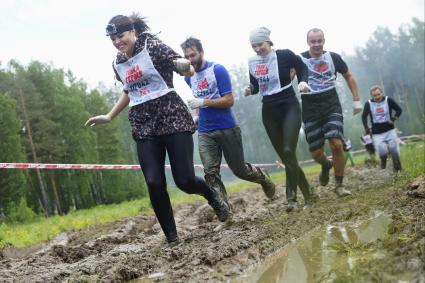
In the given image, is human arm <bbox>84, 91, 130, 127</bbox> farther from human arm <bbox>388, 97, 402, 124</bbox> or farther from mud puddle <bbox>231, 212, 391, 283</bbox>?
human arm <bbox>388, 97, 402, 124</bbox>

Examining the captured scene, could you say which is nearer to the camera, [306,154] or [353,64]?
[306,154]

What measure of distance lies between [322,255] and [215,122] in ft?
9.65

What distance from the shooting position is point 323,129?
6.36 metres

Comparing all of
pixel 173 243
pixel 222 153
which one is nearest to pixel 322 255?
pixel 173 243

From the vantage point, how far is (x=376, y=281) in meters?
2.04

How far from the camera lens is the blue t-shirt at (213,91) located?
5.61 metres

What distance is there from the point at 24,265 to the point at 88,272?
4.00 ft

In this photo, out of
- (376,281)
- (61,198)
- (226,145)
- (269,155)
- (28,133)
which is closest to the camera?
(376,281)

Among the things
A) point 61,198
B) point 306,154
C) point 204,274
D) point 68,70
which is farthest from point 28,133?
point 306,154

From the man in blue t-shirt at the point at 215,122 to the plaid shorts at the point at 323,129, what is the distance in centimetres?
113

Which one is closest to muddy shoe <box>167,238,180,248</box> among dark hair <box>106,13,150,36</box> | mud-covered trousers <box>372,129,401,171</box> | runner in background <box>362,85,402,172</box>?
dark hair <box>106,13,150,36</box>

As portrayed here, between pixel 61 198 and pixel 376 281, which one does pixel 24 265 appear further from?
pixel 61 198

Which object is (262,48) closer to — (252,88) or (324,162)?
(252,88)

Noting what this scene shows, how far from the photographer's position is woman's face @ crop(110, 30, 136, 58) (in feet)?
14.0
